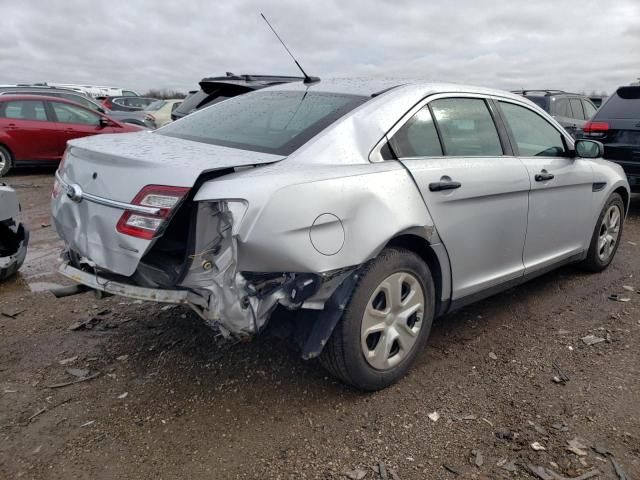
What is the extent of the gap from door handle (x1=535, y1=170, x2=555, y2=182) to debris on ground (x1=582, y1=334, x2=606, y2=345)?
108 cm

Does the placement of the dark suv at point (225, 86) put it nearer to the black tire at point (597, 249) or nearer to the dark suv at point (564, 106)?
the black tire at point (597, 249)

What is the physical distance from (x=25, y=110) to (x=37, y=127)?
417 millimetres

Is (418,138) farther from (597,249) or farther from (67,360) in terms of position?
(597,249)

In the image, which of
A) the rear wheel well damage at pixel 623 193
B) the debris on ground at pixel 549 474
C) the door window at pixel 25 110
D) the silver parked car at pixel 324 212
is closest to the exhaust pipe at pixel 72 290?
the silver parked car at pixel 324 212

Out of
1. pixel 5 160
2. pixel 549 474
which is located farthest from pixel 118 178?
pixel 5 160

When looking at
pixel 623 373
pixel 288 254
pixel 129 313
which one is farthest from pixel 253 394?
pixel 623 373

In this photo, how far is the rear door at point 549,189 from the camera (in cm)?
377

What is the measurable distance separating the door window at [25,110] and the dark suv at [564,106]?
9.19 m

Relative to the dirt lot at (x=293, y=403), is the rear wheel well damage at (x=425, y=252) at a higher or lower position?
higher

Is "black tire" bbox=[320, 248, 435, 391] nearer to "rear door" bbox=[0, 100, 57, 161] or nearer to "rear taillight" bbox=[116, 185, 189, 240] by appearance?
"rear taillight" bbox=[116, 185, 189, 240]

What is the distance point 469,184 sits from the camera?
3168 millimetres

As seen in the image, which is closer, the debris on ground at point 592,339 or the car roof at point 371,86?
the car roof at point 371,86

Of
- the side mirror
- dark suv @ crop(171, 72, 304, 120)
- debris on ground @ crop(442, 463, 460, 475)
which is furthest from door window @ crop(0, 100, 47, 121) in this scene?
debris on ground @ crop(442, 463, 460, 475)

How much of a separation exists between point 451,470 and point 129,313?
2.50 metres
